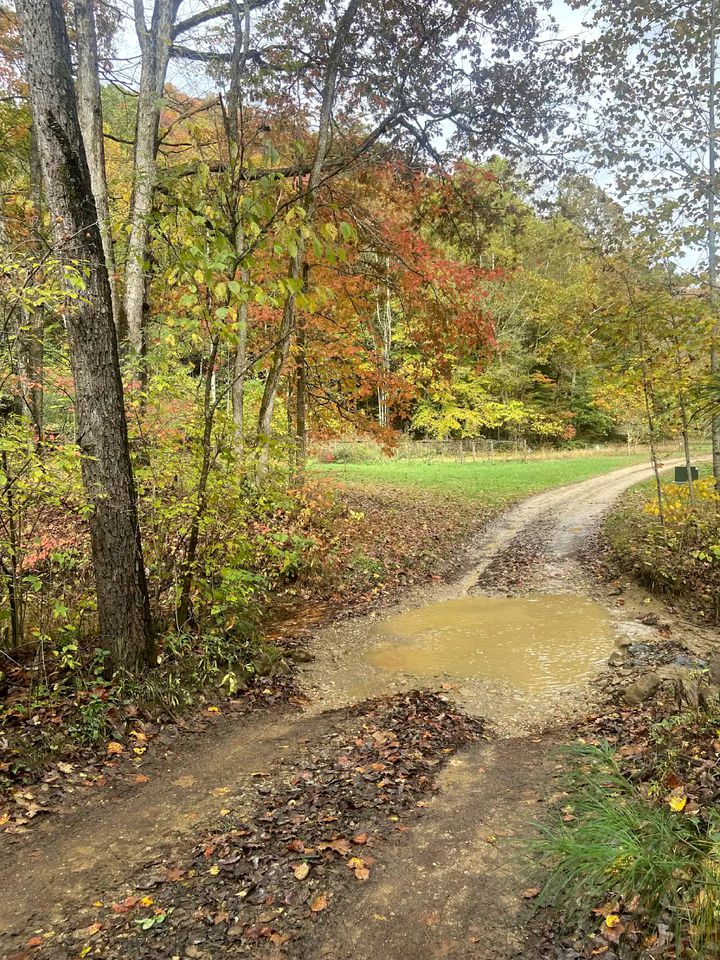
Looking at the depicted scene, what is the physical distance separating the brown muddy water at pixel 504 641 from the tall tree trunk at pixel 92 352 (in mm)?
3184

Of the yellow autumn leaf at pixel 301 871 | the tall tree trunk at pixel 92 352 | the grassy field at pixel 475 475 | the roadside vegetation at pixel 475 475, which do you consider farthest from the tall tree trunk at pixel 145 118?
the grassy field at pixel 475 475

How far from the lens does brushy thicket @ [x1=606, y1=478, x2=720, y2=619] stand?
8.41 metres

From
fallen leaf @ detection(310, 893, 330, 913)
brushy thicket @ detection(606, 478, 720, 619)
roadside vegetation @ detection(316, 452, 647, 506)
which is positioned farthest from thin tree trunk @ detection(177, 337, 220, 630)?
roadside vegetation @ detection(316, 452, 647, 506)

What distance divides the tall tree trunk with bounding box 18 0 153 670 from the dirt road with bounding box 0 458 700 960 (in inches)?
53.3

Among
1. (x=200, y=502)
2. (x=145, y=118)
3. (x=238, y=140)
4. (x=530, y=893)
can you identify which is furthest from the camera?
(x=145, y=118)

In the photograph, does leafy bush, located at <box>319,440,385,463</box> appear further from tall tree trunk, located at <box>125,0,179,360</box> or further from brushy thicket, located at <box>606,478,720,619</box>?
tall tree trunk, located at <box>125,0,179,360</box>

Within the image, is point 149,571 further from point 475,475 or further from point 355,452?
point 355,452

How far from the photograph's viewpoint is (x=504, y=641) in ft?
24.6

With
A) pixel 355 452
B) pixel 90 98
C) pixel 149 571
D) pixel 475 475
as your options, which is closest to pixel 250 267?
pixel 149 571

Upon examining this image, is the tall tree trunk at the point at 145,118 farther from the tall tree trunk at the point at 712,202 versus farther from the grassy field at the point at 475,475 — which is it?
the tall tree trunk at the point at 712,202

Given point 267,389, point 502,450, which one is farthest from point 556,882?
point 502,450

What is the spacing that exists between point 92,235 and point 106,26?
807 centimetres

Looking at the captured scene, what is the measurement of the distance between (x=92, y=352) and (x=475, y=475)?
794 inches

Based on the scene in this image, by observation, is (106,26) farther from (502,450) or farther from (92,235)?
(502,450)
